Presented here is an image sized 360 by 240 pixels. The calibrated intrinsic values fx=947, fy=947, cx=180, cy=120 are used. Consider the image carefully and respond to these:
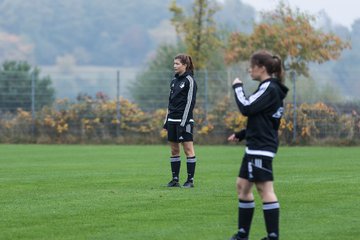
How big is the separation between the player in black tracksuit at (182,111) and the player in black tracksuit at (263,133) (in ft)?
17.2

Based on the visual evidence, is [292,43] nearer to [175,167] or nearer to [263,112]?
[175,167]

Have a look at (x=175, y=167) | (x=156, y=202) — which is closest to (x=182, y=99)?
(x=175, y=167)

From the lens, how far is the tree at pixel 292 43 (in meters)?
36.5

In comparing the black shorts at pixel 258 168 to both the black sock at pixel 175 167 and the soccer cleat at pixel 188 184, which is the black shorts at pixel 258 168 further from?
the black sock at pixel 175 167

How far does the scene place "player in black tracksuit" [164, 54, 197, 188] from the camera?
1430 cm

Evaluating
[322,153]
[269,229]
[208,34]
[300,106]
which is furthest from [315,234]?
[208,34]

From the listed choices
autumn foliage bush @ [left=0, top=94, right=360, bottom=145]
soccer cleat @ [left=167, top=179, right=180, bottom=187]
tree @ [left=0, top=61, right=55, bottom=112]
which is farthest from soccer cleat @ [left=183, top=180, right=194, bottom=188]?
tree @ [left=0, top=61, right=55, bottom=112]

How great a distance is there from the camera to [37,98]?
3447 centimetres

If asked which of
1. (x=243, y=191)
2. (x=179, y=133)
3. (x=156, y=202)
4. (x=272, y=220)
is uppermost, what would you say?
(x=179, y=133)

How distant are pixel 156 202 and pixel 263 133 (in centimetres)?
354

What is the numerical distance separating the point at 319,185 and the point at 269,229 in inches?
221

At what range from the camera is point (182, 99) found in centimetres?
1441

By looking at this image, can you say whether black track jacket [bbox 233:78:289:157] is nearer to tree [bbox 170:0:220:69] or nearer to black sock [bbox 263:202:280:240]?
black sock [bbox 263:202:280:240]

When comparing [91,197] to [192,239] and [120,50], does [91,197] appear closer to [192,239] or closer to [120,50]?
[192,239]
